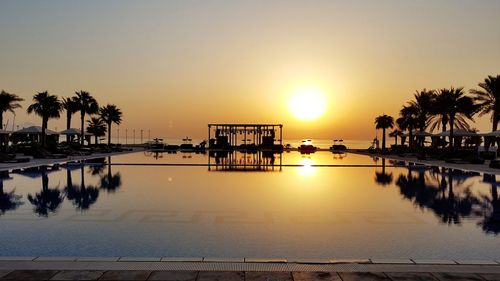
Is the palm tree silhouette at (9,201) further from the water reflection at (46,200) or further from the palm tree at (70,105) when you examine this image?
the palm tree at (70,105)

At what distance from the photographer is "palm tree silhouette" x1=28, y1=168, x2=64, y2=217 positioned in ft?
39.2

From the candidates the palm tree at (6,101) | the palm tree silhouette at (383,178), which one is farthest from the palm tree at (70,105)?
the palm tree silhouette at (383,178)

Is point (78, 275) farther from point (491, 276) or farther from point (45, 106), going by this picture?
point (45, 106)

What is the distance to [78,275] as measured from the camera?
226 inches

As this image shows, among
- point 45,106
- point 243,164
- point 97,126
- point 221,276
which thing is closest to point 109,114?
Result: point 97,126

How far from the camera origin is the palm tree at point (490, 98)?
118 ft

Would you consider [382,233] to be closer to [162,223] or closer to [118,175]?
[162,223]

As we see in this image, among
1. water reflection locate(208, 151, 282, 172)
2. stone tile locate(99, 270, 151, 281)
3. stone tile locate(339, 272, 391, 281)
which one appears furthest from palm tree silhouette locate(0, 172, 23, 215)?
water reflection locate(208, 151, 282, 172)

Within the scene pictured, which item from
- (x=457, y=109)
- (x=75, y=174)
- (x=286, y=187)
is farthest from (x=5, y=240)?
(x=457, y=109)

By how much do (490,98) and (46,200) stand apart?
36.3 m

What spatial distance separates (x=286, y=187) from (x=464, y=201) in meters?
6.61

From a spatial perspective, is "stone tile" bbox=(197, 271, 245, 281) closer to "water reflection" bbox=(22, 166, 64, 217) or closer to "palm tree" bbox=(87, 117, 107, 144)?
"water reflection" bbox=(22, 166, 64, 217)

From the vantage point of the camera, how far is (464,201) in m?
14.1

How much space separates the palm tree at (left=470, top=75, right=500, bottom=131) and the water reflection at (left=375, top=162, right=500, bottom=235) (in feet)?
51.3
